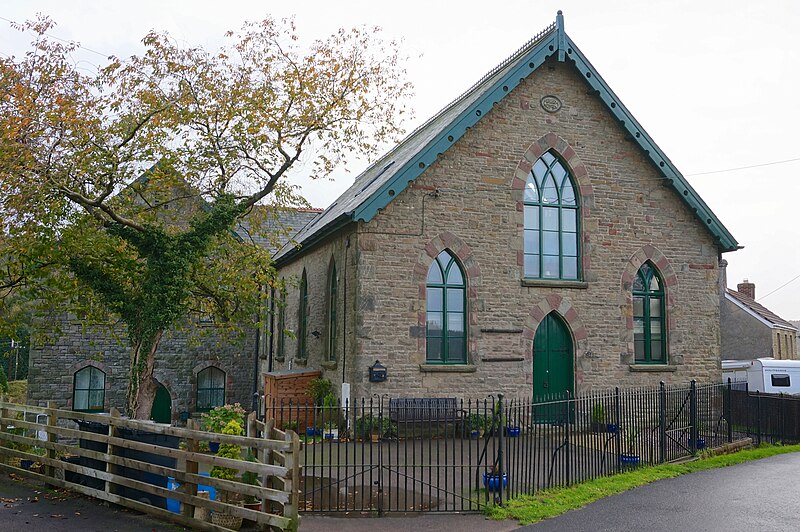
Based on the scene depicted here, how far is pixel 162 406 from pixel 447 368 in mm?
15294

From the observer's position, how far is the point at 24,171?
600 inches

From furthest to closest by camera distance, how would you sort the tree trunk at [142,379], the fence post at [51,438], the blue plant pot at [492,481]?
the tree trunk at [142,379]
the fence post at [51,438]
the blue plant pot at [492,481]

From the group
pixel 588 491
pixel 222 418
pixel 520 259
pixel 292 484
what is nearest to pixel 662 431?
pixel 588 491

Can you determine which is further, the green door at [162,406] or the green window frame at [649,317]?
the green door at [162,406]

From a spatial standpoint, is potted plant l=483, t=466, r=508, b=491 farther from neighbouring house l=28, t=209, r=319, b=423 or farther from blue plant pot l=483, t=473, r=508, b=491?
neighbouring house l=28, t=209, r=319, b=423

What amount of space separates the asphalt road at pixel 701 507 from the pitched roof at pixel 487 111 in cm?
878

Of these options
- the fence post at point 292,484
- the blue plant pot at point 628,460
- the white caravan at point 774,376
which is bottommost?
the blue plant pot at point 628,460

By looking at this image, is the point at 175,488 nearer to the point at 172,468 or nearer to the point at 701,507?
the point at 172,468

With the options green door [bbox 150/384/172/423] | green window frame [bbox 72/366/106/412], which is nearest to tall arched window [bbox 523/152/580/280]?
green door [bbox 150/384/172/423]

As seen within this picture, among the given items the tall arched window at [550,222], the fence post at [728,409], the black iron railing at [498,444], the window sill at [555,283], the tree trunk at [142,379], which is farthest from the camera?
the tall arched window at [550,222]

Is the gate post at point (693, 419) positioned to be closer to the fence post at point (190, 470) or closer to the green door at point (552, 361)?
the green door at point (552, 361)

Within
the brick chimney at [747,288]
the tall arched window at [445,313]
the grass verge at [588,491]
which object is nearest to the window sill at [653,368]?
the grass verge at [588,491]

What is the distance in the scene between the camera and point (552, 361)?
20109 mm

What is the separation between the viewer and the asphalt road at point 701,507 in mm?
10372
